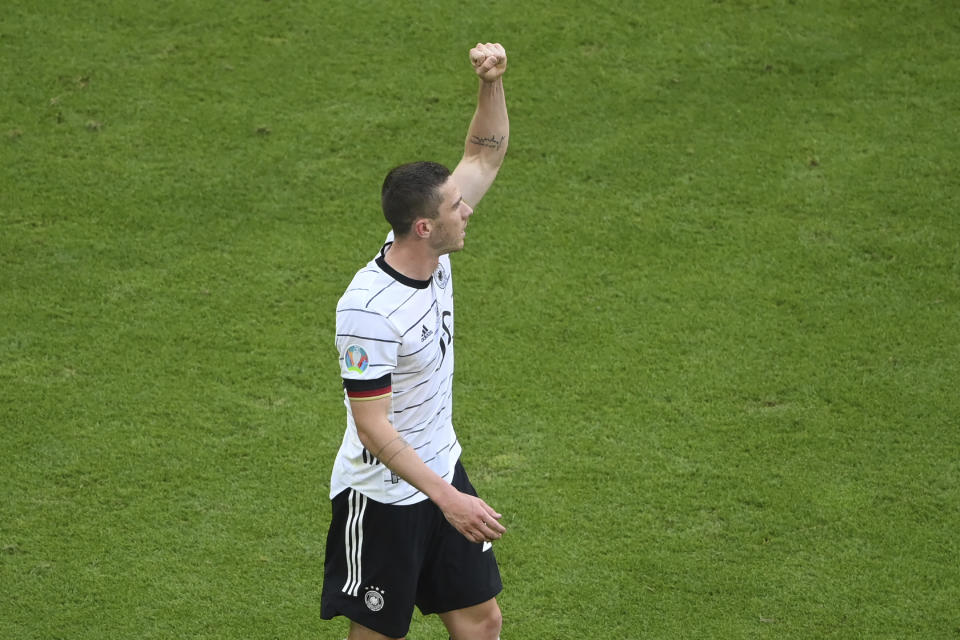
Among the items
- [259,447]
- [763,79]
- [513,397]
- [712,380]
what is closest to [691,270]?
[712,380]

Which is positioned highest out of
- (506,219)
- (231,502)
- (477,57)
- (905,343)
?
(477,57)

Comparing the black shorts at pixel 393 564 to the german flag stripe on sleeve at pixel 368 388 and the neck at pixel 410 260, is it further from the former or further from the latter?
the neck at pixel 410 260

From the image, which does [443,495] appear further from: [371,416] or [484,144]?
[484,144]

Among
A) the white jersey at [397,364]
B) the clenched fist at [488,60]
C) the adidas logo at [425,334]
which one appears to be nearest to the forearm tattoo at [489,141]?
the clenched fist at [488,60]

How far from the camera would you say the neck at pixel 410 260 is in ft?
13.1

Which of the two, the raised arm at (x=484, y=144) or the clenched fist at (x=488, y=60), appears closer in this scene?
the clenched fist at (x=488, y=60)

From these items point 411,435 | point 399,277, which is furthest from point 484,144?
point 411,435

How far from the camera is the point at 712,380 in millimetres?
6316

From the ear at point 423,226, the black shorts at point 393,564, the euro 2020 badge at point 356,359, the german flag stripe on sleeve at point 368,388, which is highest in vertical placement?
the ear at point 423,226

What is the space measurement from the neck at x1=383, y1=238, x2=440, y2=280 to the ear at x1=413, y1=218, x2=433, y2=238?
0.06 m

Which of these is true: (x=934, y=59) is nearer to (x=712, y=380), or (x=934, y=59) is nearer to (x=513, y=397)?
(x=712, y=380)

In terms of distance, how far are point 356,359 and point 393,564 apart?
0.85m

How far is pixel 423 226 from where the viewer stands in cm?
394

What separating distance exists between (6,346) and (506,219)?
10.0ft
